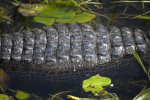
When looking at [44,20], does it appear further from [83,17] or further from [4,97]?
[4,97]

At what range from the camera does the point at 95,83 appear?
2.41 metres

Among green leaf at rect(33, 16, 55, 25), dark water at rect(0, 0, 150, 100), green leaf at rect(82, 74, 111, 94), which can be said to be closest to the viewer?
green leaf at rect(82, 74, 111, 94)

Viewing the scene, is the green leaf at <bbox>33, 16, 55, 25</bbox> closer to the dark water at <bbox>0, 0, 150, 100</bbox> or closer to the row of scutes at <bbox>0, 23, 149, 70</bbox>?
the dark water at <bbox>0, 0, 150, 100</bbox>

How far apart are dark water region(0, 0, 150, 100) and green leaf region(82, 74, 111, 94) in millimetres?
116

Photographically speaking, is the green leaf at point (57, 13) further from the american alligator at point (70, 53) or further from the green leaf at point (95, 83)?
the green leaf at point (95, 83)

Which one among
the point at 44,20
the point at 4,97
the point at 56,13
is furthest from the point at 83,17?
the point at 4,97

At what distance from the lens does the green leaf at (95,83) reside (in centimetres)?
239

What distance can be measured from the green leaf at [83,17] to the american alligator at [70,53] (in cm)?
57

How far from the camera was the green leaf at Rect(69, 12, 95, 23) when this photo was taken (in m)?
3.24

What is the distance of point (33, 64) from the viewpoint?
2488 mm

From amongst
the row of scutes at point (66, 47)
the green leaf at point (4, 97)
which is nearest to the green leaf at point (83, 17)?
the row of scutes at point (66, 47)

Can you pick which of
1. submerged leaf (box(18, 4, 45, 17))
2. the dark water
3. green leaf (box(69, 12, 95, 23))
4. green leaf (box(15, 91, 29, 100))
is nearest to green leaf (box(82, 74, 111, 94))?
the dark water

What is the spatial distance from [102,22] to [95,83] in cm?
119

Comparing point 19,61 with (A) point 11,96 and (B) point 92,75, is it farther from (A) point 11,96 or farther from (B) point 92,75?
(B) point 92,75
